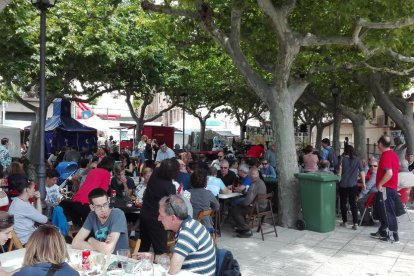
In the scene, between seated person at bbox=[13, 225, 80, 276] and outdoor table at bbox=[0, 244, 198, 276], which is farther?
outdoor table at bbox=[0, 244, 198, 276]

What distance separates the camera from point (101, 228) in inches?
184

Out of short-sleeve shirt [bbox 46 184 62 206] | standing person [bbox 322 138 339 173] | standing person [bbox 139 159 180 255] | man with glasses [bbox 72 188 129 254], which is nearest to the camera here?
man with glasses [bbox 72 188 129 254]

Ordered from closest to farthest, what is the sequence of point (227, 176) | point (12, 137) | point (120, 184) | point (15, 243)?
1. point (15, 243)
2. point (120, 184)
3. point (227, 176)
4. point (12, 137)

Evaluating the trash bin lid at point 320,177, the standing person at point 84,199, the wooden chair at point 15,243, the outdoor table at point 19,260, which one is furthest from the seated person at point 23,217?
the trash bin lid at point 320,177

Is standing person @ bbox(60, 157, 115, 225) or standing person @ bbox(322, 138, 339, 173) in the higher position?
standing person @ bbox(322, 138, 339, 173)

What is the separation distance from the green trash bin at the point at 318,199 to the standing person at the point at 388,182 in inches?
40.6

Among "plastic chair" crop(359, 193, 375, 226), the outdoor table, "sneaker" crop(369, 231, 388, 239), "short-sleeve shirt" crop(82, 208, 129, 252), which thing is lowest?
"sneaker" crop(369, 231, 388, 239)

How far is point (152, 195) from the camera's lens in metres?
5.85

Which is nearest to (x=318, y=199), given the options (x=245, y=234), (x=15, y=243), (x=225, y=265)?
(x=245, y=234)

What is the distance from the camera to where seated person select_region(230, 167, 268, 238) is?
27.7 feet

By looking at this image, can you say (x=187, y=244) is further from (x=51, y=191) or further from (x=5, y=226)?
(x=51, y=191)

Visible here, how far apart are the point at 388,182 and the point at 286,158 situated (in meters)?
2.11

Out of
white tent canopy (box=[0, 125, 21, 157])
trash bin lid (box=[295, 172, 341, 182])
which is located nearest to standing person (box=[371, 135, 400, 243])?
trash bin lid (box=[295, 172, 341, 182])

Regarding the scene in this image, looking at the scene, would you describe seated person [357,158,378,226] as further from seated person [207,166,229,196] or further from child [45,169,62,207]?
child [45,169,62,207]
